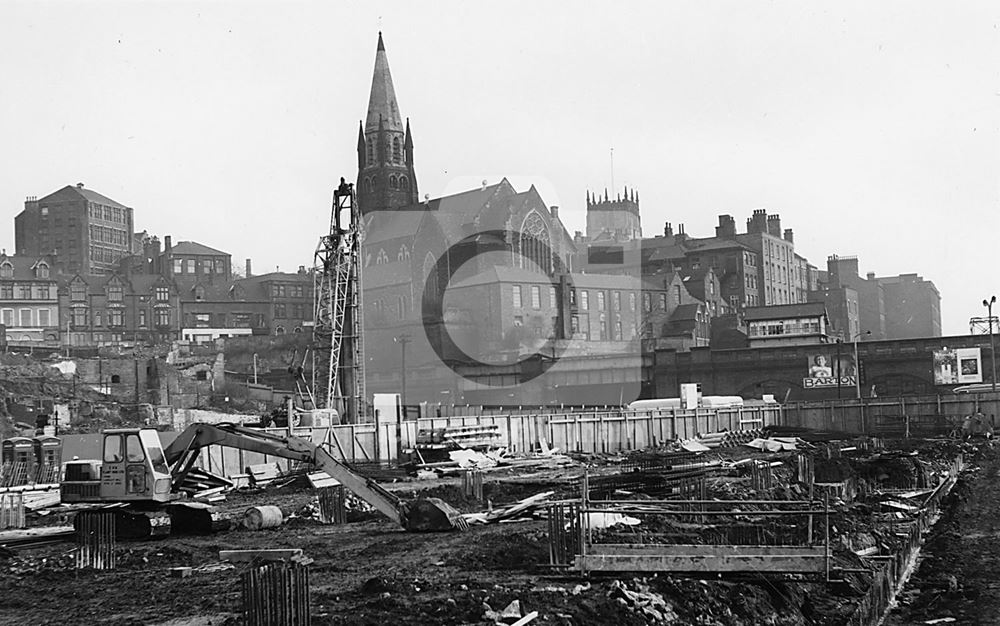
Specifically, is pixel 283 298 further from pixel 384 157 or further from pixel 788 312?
pixel 788 312

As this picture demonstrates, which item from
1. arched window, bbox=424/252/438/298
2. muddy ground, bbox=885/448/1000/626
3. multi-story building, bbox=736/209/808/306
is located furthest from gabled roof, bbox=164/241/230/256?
muddy ground, bbox=885/448/1000/626

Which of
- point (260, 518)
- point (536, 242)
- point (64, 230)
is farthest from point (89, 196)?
point (260, 518)

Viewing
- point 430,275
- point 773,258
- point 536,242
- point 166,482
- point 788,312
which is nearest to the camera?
point 166,482

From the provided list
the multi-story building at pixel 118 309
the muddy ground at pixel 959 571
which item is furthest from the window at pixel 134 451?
the multi-story building at pixel 118 309

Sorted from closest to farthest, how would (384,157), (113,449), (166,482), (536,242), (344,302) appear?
(113,449) → (166,482) → (344,302) → (536,242) → (384,157)

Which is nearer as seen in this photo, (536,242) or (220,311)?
(536,242)

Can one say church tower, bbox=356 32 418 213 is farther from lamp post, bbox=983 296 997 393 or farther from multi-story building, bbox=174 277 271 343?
lamp post, bbox=983 296 997 393
